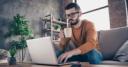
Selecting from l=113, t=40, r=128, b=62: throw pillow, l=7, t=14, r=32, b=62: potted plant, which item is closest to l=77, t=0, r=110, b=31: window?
l=7, t=14, r=32, b=62: potted plant

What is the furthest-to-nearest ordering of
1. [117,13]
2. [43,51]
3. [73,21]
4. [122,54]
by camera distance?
1. [117,13]
2. [122,54]
3. [73,21]
4. [43,51]

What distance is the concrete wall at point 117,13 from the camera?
152 inches

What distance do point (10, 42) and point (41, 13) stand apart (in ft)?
4.24

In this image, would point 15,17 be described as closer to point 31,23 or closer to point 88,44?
point 31,23

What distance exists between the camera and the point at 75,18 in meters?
2.07

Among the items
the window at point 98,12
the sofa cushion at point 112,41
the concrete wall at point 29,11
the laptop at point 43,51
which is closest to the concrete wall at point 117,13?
the window at point 98,12

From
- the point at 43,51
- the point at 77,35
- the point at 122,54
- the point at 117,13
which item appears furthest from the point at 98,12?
the point at 43,51

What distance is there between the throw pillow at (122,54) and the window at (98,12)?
1.93m

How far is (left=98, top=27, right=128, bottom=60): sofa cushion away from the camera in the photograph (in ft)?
8.79

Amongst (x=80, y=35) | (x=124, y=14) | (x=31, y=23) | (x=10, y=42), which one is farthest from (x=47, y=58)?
(x=31, y=23)

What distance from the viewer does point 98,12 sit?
191 inches

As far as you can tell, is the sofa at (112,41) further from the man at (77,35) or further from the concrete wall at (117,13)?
the concrete wall at (117,13)

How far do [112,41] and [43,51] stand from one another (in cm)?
158

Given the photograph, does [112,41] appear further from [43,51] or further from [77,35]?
[43,51]
